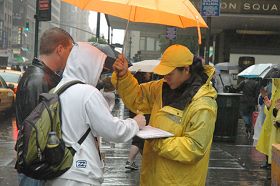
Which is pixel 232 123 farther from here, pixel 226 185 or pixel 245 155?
pixel 226 185

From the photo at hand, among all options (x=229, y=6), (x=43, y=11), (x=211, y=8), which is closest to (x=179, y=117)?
(x=211, y=8)

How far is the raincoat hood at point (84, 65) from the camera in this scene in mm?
3123

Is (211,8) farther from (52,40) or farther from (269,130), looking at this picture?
(52,40)

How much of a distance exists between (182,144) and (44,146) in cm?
96

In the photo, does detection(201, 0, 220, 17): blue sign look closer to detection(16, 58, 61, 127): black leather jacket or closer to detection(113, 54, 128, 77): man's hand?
detection(113, 54, 128, 77): man's hand

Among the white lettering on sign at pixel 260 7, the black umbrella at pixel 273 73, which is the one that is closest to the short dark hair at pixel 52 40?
the black umbrella at pixel 273 73

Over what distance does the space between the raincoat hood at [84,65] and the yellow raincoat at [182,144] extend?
0.65 meters

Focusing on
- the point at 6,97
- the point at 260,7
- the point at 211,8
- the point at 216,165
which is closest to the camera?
the point at 216,165

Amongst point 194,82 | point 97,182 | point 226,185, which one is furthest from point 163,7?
point 226,185

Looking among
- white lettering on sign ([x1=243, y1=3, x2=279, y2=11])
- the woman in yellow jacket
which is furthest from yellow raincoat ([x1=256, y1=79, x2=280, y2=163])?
white lettering on sign ([x1=243, y1=3, x2=279, y2=11])

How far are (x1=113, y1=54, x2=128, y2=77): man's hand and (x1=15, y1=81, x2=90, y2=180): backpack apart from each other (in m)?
0.83

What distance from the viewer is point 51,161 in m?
2.86

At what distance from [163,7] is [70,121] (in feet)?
3.96

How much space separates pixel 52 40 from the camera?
3668mm
